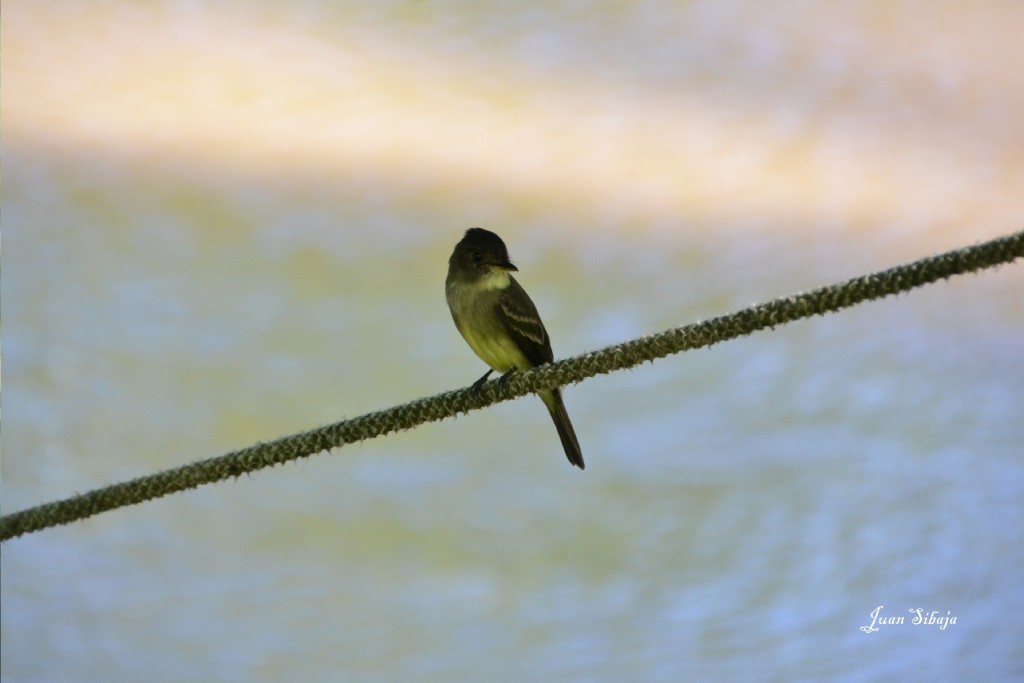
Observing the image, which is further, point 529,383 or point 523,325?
point 523,325

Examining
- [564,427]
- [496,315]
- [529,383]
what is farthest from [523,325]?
[529,383]

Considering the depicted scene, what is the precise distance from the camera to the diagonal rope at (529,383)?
1915mm

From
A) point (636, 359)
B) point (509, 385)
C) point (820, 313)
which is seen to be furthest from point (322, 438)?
point (820, 313)

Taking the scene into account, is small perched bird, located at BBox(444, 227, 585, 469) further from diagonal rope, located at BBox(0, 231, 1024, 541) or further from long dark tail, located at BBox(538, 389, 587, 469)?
diagonal rope, located at BBox(0, 231, 1024, 541)

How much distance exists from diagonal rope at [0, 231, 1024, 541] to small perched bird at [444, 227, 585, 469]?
47cm

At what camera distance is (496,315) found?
3.31m

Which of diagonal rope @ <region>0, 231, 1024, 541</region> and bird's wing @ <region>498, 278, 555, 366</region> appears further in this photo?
bird's wing @ <region>498, 278, 555, 366</region>

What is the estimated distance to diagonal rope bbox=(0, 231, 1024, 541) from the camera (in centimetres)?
192

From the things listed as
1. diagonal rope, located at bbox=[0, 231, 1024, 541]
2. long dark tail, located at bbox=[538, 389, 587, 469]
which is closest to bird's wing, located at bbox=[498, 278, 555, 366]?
long dark tail, located at bbox=[538, 389, 587, 469]

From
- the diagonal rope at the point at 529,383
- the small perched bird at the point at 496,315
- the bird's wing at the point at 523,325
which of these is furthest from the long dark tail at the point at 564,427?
the diagonal rope at the point at 529,383

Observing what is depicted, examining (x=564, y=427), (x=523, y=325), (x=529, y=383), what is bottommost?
(x=529, y=383)

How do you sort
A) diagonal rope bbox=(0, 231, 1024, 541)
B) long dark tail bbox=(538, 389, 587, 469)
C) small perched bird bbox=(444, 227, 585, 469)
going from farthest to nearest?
long dark tail bbox=(538, 389, 587, 469) < small perched bird bbox=(444, 227, 585, 469) < diagonal rope bbox=(0, 231, 1024, 541)

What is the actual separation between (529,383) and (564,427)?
1.00 metres

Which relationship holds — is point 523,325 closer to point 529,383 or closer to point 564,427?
point 564,427
